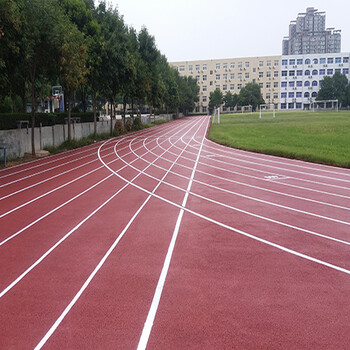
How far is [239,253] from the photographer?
5.01 m

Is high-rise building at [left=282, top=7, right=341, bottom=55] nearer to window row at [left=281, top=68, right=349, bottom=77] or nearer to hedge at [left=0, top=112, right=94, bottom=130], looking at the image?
window row at [left=281, top=68, right=349, bottom=77]

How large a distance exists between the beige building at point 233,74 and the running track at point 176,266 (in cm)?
9247

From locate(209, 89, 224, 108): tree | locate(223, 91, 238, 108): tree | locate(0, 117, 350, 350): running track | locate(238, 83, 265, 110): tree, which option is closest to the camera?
locate(0, 117, 350, 350): running track

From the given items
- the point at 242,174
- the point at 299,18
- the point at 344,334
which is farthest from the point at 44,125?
the point at 299,18

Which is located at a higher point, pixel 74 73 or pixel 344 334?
pixel 74 73

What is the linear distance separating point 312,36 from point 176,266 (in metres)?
181

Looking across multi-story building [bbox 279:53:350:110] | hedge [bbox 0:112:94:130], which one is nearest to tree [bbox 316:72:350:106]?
multi-story building [bbox 279:53:350:110]

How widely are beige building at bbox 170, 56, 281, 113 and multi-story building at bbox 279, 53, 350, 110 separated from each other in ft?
6.33

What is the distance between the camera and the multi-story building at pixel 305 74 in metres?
92.4

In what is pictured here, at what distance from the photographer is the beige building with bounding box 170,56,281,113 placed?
97000mm

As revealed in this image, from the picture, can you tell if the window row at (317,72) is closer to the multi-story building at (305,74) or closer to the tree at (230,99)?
the multi-story building at (305,74)

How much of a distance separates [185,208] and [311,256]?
9.79 feet

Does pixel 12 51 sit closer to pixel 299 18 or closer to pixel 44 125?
pixel 44 125

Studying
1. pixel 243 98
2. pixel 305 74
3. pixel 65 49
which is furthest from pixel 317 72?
pixel 65 49
